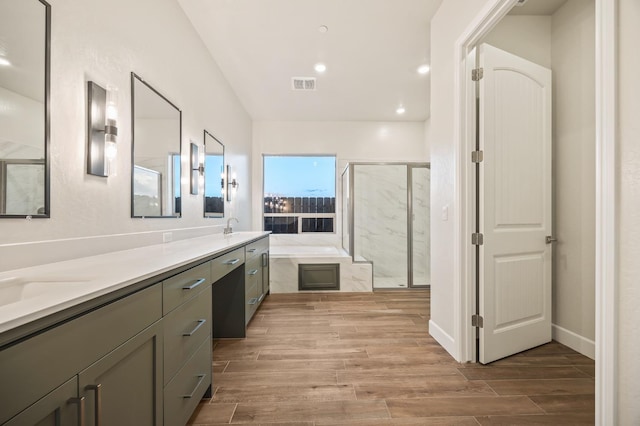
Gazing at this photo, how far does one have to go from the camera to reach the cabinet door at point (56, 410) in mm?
585

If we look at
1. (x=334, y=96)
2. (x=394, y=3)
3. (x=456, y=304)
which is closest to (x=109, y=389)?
(x=456, y=304)

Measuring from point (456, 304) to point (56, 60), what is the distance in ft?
8.73

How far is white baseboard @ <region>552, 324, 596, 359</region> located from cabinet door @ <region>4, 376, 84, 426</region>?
2989mm

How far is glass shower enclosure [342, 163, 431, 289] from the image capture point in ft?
14.1

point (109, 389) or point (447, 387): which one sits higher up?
point (109, 389)

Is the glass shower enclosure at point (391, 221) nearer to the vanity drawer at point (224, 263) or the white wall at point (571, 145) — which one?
the white wall at point (571, 145)

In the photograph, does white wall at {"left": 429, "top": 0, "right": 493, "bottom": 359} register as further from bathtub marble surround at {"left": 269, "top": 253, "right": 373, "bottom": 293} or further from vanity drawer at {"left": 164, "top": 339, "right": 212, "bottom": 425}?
vanity drawer at {"left": 164, "top": 339, "right": 212, "bottom": 425}

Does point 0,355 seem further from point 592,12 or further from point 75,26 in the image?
point 592,12

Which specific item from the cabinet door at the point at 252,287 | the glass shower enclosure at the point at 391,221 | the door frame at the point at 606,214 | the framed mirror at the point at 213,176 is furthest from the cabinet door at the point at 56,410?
the glass shower enclosure at the point at 391,221

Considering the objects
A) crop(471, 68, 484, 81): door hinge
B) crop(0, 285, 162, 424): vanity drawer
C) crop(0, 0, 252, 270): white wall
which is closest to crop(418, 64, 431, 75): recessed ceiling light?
crop(471, 68, 484, 81): door hinge

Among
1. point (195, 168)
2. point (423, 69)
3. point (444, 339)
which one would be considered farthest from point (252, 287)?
point (423, 69)

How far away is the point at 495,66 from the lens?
6.86 ft

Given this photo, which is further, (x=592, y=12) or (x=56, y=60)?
(x=592, y=12)

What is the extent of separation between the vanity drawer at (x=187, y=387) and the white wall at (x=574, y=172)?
2.67m
